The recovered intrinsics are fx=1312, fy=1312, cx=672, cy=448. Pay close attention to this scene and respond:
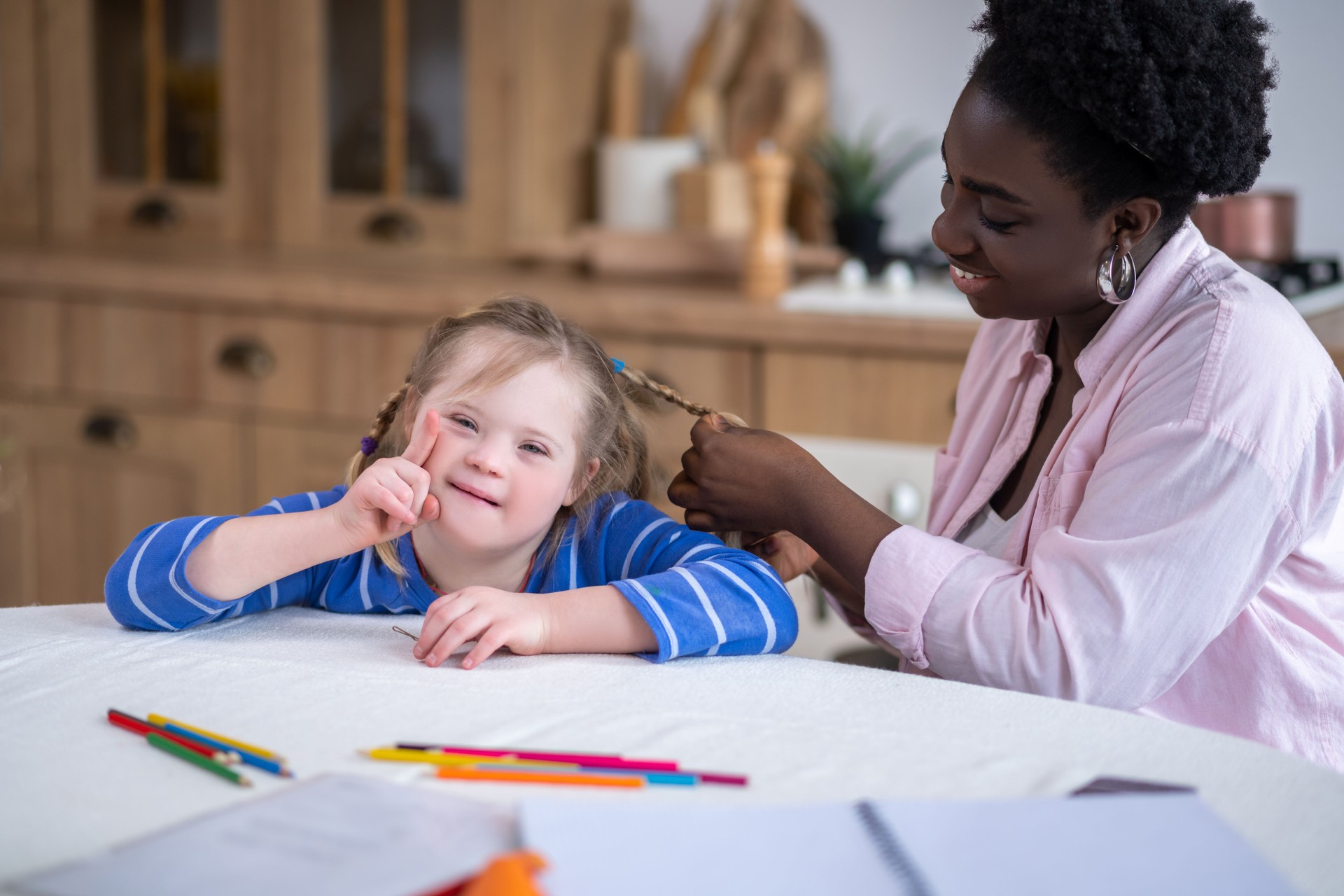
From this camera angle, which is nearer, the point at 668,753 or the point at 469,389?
the point at 668,753

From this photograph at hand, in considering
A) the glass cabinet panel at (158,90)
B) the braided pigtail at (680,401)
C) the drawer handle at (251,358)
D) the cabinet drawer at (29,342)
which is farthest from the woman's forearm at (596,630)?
the glass cabinet panel at (158,90)

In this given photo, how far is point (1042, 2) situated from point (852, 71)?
1.48 metres

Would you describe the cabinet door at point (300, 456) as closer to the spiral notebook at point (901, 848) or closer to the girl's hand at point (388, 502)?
the girl's hand at point (388, 502)

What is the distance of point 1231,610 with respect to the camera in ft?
2.95

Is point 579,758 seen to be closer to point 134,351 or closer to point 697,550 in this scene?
point 697,550

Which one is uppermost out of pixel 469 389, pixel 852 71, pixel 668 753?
pixel 852 71

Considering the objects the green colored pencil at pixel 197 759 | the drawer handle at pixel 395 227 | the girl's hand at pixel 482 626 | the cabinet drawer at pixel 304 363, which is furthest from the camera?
the drawer handle at pixel 395 227

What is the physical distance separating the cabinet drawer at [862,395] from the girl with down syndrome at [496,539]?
2.40 ft

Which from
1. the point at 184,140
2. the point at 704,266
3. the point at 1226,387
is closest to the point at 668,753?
the point at 1226,387

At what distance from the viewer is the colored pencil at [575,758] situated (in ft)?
2.21

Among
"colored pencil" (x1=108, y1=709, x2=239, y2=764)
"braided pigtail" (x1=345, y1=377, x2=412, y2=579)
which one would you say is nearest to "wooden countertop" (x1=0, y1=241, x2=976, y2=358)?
A: "braided pigtail" (x1=345, y1=377, x2=412, y2=579)

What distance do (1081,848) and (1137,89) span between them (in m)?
0.54

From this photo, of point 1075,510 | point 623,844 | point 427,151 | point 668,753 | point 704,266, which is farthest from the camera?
point 427,151

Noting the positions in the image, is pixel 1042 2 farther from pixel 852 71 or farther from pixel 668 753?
pixel 852 71
